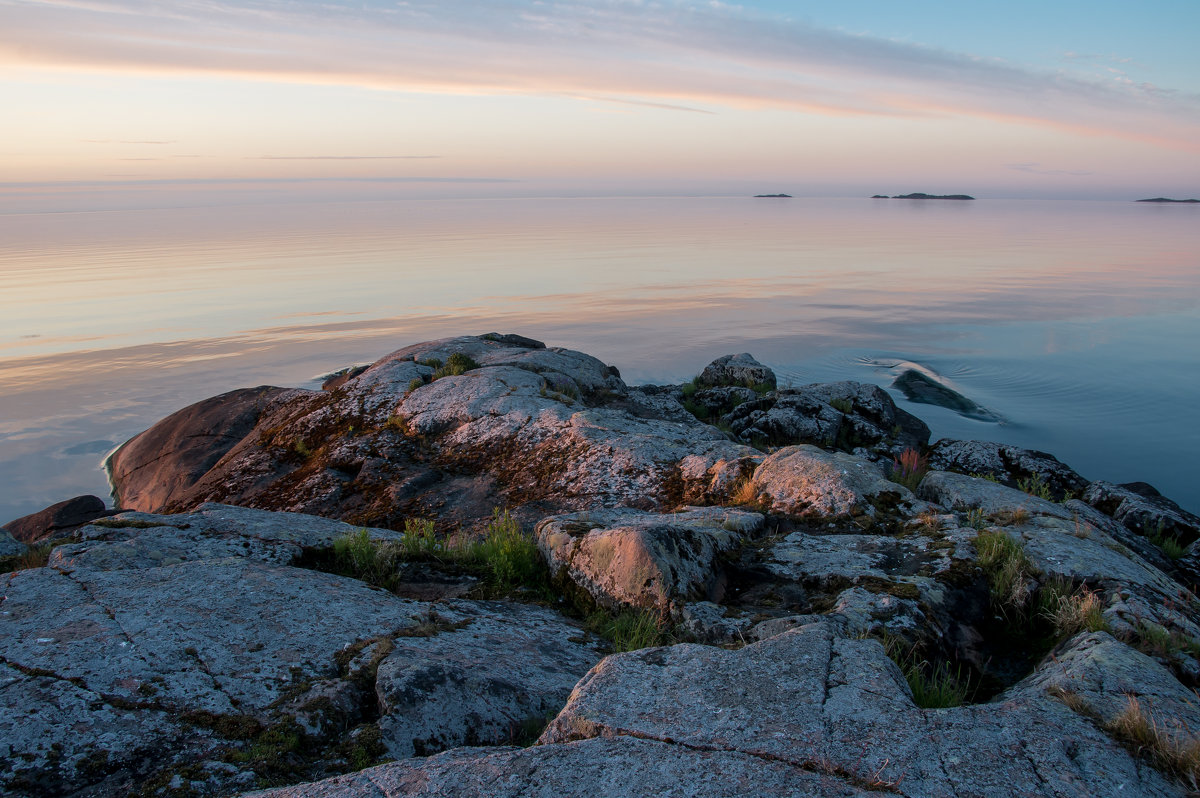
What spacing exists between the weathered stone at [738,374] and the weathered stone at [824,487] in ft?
36.6

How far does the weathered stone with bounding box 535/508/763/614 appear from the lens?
5.62 m

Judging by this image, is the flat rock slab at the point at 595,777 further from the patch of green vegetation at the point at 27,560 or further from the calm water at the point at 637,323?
the calm water at the point at 637,323

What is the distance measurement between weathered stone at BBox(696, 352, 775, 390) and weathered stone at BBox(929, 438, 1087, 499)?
6.02 m

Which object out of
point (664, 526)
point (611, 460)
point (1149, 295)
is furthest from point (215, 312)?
point (1149, 295)

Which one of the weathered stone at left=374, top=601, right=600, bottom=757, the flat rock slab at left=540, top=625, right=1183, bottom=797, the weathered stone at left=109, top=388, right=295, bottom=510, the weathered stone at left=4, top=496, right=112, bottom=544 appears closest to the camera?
the flat rock slab at left=540, top=625, right=1183, bottom=797

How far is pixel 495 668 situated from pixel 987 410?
22.4 m

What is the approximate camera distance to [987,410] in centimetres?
2278

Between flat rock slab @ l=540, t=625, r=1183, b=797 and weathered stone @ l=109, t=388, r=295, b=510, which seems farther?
weathered stone @ l=109, t=388, r=295, b=510

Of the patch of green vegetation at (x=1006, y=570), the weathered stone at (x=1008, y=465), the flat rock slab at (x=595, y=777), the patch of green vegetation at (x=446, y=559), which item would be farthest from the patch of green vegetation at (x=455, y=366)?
the flat rock slab at (x=595, y=777)

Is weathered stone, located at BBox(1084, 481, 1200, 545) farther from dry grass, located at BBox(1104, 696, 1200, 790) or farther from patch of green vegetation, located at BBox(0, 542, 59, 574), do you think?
patch of green vegetation, located at BBox(0, 542, 59, 574)

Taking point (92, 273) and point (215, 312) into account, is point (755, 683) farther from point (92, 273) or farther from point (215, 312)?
point (92, 273)

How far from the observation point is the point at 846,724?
3533mm

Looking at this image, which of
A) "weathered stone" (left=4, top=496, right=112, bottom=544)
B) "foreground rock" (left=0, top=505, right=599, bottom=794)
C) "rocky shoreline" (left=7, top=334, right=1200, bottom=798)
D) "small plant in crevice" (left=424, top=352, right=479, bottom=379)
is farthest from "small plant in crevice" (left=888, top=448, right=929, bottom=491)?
"weathered stone" (left=4, top=496, right=112, bottom=544)

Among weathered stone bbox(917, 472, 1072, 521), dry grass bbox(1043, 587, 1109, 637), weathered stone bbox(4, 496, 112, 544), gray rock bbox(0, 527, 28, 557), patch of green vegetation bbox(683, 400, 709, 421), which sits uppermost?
gray rock bbox(0, 527, 28, 557)
